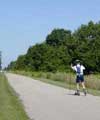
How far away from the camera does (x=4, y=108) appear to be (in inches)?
843

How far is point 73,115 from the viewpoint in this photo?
713 inches

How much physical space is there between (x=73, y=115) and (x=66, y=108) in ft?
8.88

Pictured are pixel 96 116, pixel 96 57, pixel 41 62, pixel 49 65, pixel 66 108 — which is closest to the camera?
pixel 96 116

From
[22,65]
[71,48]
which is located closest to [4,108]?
[71,48]

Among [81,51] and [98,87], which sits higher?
[81,51]

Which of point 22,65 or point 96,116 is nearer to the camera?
point 96,116

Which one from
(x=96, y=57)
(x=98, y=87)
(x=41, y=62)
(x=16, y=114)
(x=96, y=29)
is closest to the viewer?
(x=16, y=114)

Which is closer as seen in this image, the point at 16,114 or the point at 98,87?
the point at 16,114

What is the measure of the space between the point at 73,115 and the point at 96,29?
94.3m

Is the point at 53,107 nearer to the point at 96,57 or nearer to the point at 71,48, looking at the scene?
the point at 96,57

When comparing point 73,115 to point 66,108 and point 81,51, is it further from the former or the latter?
point 81,51

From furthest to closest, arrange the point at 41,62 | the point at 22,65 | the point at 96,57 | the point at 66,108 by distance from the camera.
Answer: the point at 22,65 → the point at 41,62 → the point at 96,57 → the point at 66,108

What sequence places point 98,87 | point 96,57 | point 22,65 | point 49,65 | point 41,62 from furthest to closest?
point 22,65 → point 41,62 → point 49,65 → point 96,57 → point 98,87

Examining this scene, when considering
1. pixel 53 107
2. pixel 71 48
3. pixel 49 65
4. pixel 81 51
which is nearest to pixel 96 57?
pixel 81 51
